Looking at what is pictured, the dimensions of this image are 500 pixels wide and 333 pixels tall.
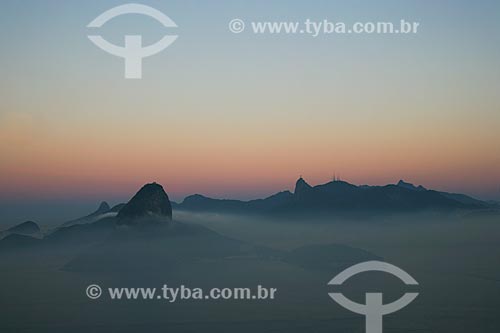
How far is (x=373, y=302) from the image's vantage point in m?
121

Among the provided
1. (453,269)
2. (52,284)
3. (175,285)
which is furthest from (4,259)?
(453,269)

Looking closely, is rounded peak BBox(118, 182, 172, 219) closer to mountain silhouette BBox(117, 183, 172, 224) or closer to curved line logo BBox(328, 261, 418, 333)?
mountain silhouette BBox(117, 183, 172, 224)

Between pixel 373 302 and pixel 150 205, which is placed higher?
pixel 150 205

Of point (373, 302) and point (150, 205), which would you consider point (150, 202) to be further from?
point (373, 302)

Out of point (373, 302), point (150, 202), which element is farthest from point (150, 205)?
point (373, 302)

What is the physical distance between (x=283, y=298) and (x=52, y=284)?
58.6 m

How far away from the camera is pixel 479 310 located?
3671 inches

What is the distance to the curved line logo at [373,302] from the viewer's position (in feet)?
302

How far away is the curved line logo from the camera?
92.0 metres

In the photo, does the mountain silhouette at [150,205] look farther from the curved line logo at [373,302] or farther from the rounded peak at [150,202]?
the curved line logo at [373,302]

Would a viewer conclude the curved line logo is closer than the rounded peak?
Yes

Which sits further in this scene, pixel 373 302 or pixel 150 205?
pixel 150 205

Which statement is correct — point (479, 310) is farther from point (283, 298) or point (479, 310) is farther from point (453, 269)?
point (453, 269)

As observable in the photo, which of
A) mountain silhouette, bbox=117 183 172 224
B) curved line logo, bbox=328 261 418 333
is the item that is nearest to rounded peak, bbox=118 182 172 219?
mountain silhouette, bbox=117 183 172 224
